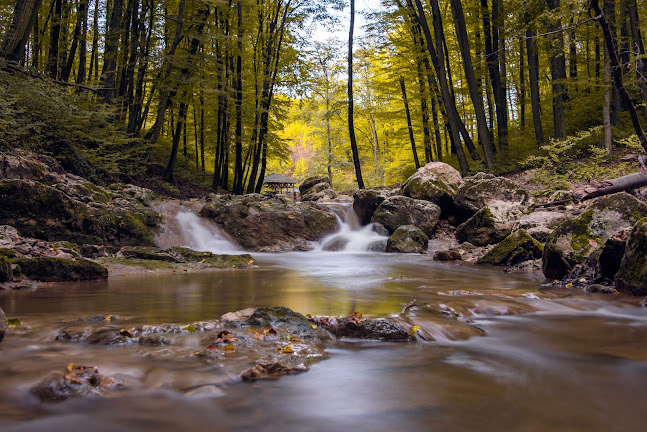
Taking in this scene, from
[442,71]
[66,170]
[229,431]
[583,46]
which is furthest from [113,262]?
[583,46]

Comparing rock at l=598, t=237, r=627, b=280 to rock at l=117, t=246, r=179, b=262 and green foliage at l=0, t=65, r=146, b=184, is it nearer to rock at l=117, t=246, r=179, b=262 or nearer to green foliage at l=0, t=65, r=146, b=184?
rock at l=117, t=246, r=179, b=262

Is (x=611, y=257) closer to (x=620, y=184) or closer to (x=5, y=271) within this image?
(x=620, y=184)

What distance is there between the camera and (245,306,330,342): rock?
129 inches

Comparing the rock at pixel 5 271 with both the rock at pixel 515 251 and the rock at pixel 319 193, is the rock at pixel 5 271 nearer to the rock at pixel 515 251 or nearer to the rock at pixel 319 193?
the rock at pixel 515 251

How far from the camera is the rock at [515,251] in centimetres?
811

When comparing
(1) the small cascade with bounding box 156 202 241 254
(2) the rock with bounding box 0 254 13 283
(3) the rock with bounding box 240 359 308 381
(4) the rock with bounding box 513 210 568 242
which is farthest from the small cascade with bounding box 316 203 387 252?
(3) the rock with bounding box 240 359 308 381

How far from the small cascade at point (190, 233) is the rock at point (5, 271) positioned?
5324mm

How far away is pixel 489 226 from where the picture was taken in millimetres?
10617

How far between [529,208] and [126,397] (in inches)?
430

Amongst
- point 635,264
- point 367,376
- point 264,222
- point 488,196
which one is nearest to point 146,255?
point 264,222

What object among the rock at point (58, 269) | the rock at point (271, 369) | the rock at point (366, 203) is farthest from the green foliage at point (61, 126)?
the rock at point (271, 369)

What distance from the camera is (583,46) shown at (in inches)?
925

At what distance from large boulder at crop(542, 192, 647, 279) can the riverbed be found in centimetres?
133

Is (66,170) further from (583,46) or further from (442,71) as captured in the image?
(583,46)
